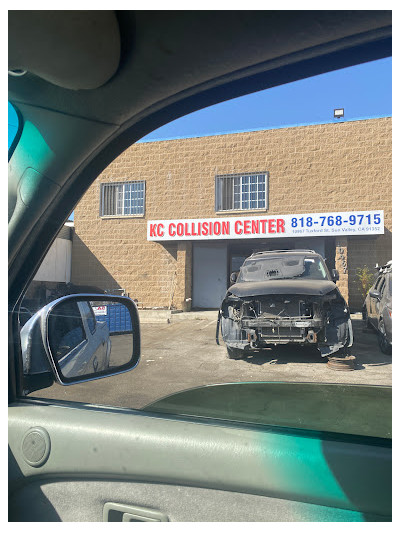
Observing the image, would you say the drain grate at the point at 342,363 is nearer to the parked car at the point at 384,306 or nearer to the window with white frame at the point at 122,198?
the parked car at the point at 384,306

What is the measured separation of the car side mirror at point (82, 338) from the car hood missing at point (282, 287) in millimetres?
2553

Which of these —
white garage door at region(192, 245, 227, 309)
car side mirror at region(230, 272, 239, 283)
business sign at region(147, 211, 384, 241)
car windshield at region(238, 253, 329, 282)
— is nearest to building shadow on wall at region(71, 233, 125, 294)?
business sign at region(147, 211, 384, 241)

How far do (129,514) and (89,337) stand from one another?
52cm

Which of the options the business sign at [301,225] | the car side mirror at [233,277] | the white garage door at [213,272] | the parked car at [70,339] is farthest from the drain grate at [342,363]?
the car side mirror at [233,277]

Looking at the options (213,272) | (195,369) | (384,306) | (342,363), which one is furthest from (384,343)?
(213,272)

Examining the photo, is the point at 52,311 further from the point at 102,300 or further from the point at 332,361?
the point at 332,361

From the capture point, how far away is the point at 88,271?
52.5 inches

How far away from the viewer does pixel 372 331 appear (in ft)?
6.53

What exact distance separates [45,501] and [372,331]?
1.64m

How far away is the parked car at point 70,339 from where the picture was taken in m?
1.14

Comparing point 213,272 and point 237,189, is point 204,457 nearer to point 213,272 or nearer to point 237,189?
point 237,189

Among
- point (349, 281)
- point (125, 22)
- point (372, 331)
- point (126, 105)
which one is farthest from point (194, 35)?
point (349, 281)

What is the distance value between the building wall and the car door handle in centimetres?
67

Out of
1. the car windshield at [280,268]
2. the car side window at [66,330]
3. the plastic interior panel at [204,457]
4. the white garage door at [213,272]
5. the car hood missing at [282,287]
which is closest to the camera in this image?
the plastic interior panel at [204,457]
